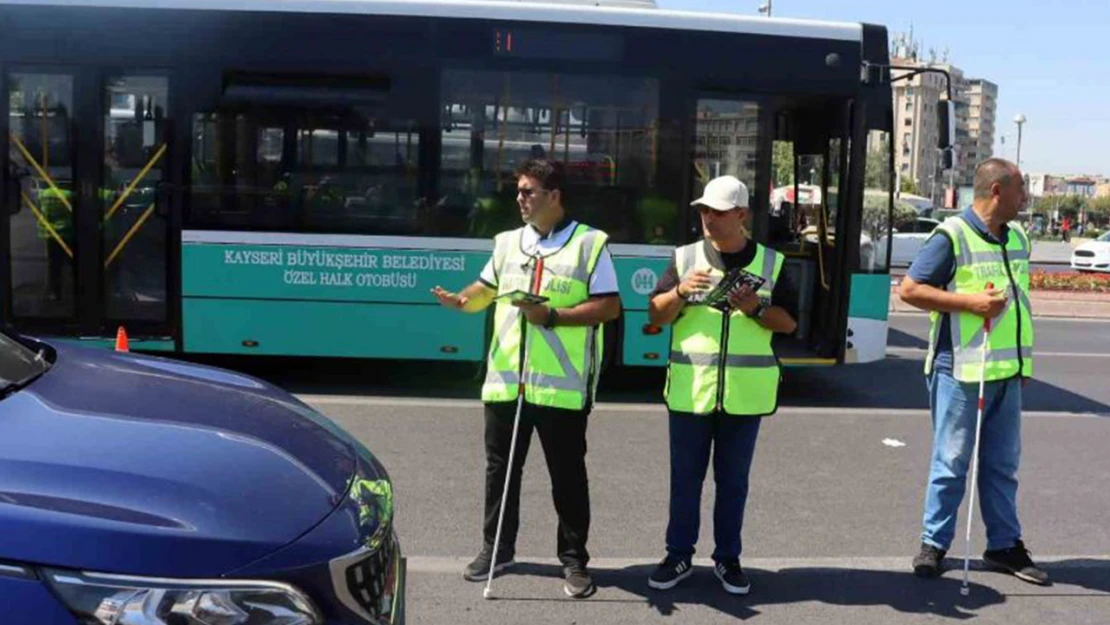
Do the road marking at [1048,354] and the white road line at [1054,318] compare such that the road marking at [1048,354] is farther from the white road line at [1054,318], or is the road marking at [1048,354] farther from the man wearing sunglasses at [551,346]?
the man wearing sunglasses at [551,346]

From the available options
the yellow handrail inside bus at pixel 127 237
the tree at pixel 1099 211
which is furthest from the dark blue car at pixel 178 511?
the tree at pixel 1099 211

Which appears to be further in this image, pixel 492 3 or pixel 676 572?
pixel 492 3

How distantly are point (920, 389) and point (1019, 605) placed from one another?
5916 mm

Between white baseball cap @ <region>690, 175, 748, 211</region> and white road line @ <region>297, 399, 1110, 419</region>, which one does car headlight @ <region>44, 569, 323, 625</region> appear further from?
white road line @ <region>297, 399, 1110, 419</region>

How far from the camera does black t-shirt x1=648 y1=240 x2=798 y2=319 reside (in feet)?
15.8

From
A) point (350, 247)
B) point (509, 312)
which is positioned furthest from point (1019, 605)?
point (350, 247)

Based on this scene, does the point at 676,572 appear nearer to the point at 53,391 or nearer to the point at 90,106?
the point at 53,391

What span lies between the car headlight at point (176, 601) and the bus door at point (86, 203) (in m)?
7.42

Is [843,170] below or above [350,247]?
above

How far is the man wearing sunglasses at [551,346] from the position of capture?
4.84m

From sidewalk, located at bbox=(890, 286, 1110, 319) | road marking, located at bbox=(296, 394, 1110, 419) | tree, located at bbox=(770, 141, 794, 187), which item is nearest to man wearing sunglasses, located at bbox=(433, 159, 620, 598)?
road marking, located at bbox=(296, 394, 1110, 419)

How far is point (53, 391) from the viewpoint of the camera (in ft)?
9.62

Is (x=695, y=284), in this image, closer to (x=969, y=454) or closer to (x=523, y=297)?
(x=523, y=297)

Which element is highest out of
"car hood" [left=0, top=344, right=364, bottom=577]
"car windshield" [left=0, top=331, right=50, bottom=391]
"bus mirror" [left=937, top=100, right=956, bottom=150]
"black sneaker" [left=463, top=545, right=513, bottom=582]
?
"bus mirror" [left=937, top=100, right=956, bottom=150]
